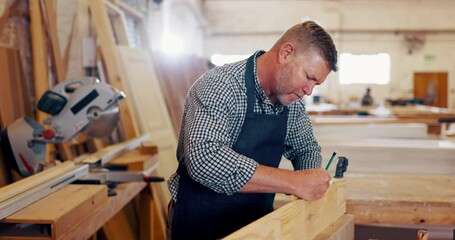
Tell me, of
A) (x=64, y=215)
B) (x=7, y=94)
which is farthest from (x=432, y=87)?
(x=64, y=215)

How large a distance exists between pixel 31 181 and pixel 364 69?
493 inches

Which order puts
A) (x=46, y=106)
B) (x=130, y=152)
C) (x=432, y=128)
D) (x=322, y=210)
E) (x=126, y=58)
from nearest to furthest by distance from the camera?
(x=322, y=210) → (x=46, y=106) → (x=130, y=152) → (x=126, y=58) → (x=432, y=128)

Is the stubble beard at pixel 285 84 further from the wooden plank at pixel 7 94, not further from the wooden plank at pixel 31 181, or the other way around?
the wooden plank at pixel 7 94

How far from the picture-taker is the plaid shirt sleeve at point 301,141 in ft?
6.65

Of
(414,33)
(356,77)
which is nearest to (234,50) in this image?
(356,77)

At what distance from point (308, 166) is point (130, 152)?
1575mm

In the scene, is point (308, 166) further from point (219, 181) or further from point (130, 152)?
point (130, 152)

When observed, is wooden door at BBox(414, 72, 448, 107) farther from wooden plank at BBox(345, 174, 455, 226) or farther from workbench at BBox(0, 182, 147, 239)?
workbench at BBox(0, 182, 147, 239)

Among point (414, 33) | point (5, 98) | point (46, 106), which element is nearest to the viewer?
point (46, 106)

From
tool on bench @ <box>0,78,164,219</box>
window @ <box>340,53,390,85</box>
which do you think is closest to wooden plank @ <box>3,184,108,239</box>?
tool on bench @ <box>0,78,164,219</box>

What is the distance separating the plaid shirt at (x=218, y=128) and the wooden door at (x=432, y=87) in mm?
12548

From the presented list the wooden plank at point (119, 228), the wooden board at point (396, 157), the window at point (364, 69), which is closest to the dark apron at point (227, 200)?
the wooden board at point (396, 157)

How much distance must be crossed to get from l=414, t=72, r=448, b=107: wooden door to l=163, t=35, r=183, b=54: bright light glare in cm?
728

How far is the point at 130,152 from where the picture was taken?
3.29 metres
